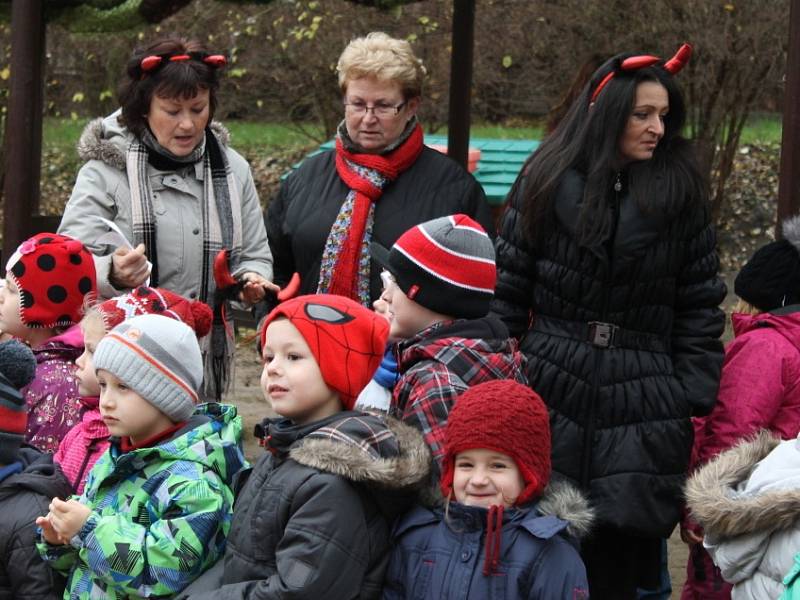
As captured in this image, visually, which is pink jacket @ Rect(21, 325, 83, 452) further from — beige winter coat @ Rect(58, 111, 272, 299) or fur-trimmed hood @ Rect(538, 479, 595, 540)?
fur-trimmed hood @ Rect(538, 479, 595, 540)

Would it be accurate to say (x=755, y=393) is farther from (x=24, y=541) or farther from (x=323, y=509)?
(x=24, y=541)

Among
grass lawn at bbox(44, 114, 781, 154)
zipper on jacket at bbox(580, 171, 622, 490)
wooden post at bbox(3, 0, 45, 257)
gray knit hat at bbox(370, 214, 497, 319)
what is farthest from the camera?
grass lawn at bbox(44, 114, 781, 154)

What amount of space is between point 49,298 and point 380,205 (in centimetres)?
113

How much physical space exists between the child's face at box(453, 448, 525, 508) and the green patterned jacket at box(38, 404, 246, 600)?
0.60 m

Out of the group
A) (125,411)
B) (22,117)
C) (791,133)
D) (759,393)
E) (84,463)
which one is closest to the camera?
(125,411)

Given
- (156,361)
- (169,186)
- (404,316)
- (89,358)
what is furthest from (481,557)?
(169,186)

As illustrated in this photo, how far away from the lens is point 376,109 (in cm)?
452

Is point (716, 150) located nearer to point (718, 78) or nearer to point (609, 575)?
point (718, 78)

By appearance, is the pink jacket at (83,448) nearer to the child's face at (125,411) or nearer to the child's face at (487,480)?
the child's face at (125,411)

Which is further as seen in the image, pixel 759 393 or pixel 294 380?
pixel 759 393

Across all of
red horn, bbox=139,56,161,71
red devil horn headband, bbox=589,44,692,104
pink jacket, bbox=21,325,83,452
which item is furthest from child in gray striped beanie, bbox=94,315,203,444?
red devil horn headband, bbox=589,44,692,104

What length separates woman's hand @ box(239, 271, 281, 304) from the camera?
435 cm

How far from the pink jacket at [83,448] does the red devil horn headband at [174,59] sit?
1.22 metres

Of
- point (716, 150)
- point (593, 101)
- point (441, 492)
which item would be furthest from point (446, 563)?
point (716, 150)
